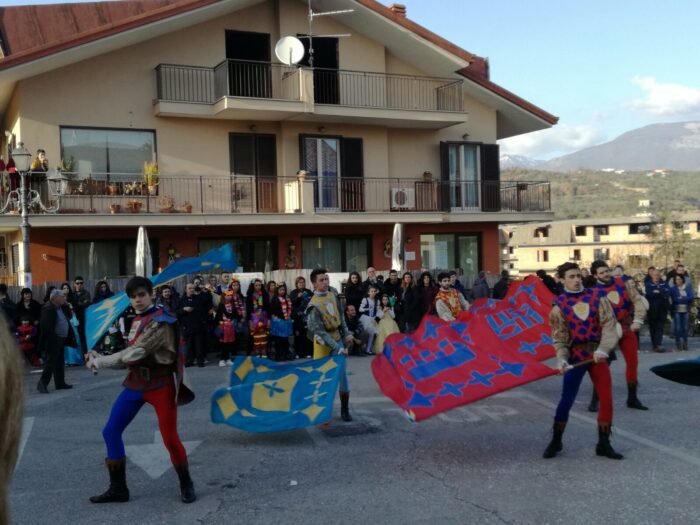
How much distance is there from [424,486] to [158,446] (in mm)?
3401

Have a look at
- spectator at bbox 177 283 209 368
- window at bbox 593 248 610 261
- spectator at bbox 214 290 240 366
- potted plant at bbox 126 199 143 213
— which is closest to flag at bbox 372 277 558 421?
spectator at bbox 214 290 240 366

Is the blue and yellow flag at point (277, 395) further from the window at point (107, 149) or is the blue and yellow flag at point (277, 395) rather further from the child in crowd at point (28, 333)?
the window at point (107, 149)

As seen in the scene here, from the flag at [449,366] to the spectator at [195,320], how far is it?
669 centimetres

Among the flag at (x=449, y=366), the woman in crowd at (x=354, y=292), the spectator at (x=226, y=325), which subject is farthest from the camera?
the woman in crowd at (x=354, y=292)

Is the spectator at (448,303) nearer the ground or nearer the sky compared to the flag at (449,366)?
nearer the sky

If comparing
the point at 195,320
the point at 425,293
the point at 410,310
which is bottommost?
the point at 410,310

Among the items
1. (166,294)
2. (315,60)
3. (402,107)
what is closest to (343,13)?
(315,60)

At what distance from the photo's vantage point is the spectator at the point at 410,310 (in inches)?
706

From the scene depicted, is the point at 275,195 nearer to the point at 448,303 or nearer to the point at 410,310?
the point at 410,310

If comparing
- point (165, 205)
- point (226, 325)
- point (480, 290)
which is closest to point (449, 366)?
point (226, 325)

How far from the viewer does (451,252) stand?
2814cm

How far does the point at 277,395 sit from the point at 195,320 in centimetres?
695

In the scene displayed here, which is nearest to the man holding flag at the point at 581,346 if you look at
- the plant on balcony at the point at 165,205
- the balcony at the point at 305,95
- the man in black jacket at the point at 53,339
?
the man in black jacket at the point at 53,339

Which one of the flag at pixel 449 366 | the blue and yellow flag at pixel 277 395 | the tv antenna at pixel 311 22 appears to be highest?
the tv antenna at pixel 311 22
